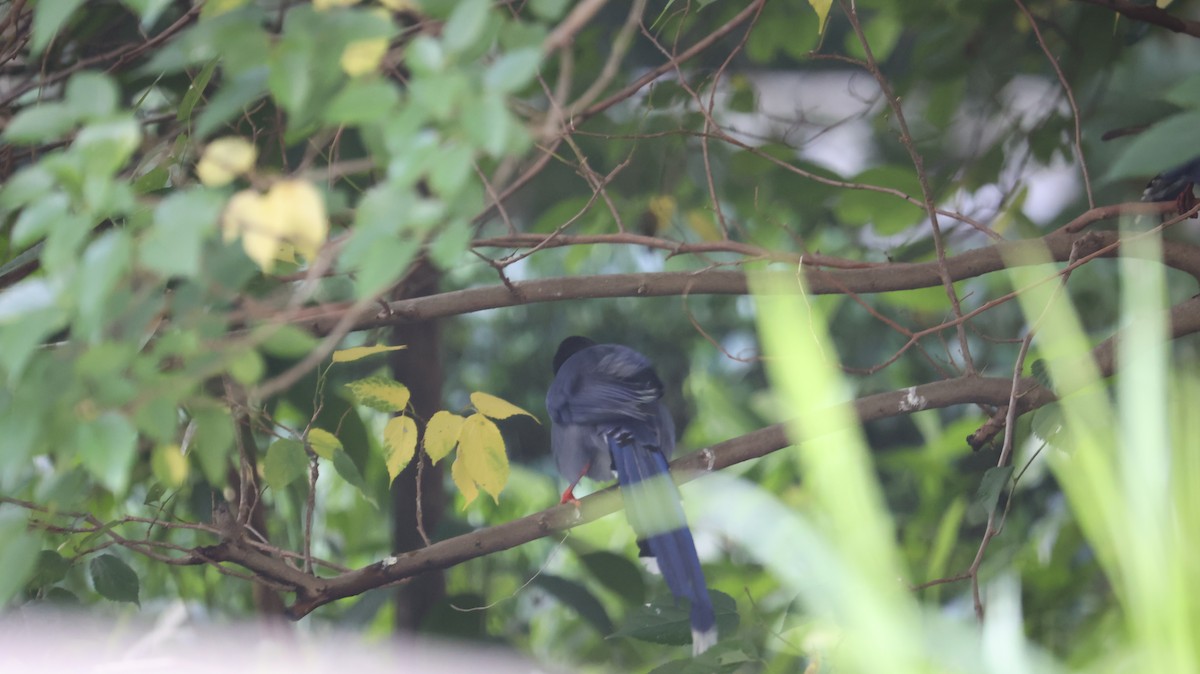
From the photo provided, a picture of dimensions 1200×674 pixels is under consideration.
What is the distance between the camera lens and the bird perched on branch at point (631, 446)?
7.04 feet

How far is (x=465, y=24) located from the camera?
3.04 ft

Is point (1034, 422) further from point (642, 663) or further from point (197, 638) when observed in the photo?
point (197, 638)

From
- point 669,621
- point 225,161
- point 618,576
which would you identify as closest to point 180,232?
point 225,161

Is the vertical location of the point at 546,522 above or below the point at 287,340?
below

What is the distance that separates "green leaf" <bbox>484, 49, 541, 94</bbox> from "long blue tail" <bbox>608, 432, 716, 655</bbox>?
1.30 metres

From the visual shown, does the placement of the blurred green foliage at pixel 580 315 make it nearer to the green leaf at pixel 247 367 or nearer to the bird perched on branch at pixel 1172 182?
the green leaf at pixel 247 367

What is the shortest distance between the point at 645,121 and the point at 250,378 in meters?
1.89

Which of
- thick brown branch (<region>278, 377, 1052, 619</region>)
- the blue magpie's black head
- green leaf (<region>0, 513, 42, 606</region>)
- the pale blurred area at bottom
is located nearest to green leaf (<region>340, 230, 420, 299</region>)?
green leaf (<region>0, 513, 42, 606</region>)

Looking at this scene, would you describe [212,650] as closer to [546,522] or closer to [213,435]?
[546,522]

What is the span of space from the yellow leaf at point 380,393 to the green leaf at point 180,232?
0.98 meters

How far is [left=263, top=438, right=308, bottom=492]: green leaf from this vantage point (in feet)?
5.87

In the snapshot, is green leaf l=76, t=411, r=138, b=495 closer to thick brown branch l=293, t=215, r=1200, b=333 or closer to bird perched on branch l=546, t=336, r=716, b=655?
thick brown branch l=293, t=215, r=1200, b=333

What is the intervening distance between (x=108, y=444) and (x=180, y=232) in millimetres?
220

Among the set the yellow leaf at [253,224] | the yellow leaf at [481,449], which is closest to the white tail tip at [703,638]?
the yellow leaf at [481,449]
